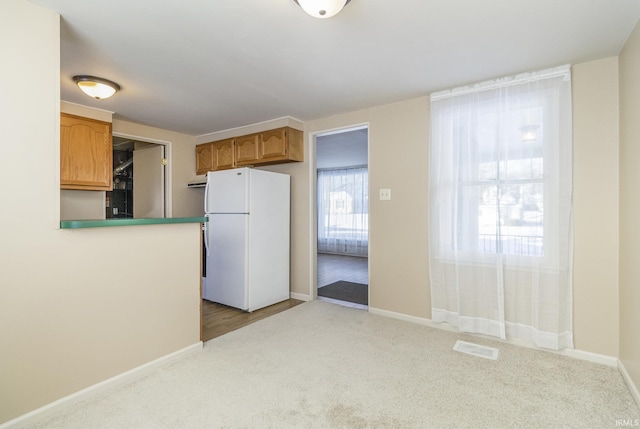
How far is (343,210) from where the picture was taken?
26.6 ft

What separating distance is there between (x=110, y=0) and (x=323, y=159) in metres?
5.46

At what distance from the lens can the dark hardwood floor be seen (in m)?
2.95

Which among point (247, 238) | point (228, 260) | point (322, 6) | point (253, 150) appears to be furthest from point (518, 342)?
point (253, 150)

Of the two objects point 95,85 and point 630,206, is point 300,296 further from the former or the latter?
point 630,206

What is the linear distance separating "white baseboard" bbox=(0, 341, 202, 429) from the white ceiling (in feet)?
7.36

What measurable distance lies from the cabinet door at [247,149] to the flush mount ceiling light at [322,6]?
8.31 feet

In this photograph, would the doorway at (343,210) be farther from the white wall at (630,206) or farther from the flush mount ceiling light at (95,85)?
the white wall at (630,206)

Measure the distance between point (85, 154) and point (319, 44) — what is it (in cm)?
289

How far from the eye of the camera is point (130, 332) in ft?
6.79

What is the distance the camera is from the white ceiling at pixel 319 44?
1722mm

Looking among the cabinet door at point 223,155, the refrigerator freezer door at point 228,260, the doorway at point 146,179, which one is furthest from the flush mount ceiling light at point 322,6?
the doorway at point 146,179

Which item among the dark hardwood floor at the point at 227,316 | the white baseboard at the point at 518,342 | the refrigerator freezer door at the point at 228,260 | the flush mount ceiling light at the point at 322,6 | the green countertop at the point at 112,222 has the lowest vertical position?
the dark hardwood floor at the point at 227,316

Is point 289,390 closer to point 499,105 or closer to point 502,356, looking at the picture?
point 502,356

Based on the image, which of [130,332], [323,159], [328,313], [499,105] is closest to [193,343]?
[130,332]
